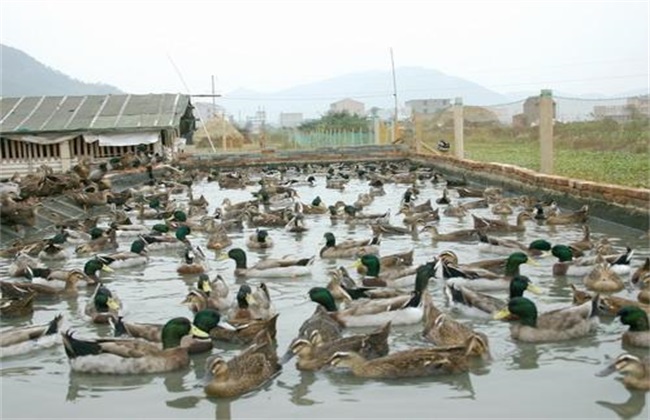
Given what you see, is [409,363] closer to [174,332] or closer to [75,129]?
[174,332]

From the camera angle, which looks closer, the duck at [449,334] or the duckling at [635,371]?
the duckling at [635,371]

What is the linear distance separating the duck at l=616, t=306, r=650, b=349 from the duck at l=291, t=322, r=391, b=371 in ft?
7.04

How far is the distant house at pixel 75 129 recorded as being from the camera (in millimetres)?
36000

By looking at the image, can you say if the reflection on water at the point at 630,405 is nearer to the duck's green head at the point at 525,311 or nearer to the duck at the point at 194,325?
the duck's green head at the point at 525,311

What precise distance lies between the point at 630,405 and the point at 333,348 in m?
2.47

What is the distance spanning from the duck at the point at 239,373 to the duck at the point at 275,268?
4.63m

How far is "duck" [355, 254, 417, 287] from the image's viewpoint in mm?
10836

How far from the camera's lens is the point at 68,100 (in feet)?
133

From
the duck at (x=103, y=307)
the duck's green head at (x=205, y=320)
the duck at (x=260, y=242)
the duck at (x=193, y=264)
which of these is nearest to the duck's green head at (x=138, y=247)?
the duck at (x=193, y=264)

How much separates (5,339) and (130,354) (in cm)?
151

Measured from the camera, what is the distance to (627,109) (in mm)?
24844

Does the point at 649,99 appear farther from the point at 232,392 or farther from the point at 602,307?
the point at 232,392

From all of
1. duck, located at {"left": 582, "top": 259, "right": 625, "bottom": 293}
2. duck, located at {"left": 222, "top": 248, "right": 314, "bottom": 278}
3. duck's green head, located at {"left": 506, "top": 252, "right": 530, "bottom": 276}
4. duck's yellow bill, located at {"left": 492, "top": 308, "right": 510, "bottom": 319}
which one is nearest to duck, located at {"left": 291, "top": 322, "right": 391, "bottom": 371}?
duck's yellow bill, located at {"left": 492, "top": 308, "right": 510, "bottom": 319}

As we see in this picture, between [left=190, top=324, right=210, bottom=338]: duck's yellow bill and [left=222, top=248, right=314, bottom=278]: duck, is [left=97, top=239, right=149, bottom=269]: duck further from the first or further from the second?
[left=190, top=324, right=210, bottom=338]: duck's yellow bill
